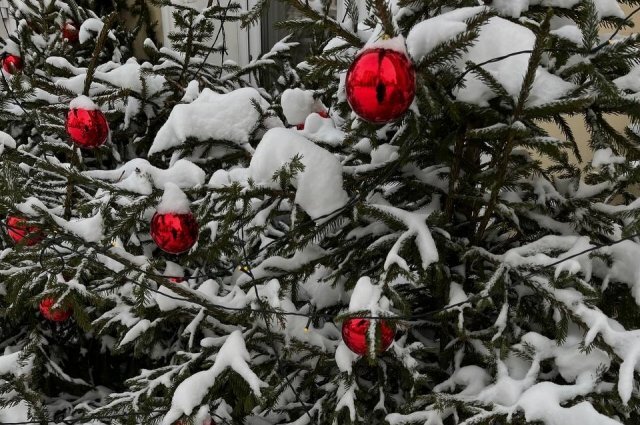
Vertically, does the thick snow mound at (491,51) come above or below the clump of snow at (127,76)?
above

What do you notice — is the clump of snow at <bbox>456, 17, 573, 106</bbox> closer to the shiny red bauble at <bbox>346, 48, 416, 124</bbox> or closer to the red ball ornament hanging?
the shiny red bauble at <bbox>346, 48, 416, 124</bbox>

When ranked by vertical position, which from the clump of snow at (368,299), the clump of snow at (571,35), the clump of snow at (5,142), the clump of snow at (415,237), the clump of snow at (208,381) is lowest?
the clump of snow at (208,381)

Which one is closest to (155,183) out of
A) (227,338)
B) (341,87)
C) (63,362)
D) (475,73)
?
(227,338)

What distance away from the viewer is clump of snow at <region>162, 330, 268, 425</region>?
1.18 m

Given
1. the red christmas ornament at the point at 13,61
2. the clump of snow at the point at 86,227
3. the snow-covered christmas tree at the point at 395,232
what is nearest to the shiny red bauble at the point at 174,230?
the snow-covered christmas tree at the point at 395,232

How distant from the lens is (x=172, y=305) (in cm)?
143

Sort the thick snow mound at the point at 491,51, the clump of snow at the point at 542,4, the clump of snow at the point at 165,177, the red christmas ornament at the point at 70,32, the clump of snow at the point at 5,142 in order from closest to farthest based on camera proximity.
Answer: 1. the thick snow mound at the point at 491,51
2. the clump of snow at the point at 542,4
3. the clump of snow at the point at 165,177
4. the clump of snow at the point at 5,142
5. the red christmas ornament at the point at 70,32

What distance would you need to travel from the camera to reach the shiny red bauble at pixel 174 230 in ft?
4.17

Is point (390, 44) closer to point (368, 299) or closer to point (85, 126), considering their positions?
point (368, 299)

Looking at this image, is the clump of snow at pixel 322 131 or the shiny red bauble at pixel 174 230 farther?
the clump of snow at pixel 322 131

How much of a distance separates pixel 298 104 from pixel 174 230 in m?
0.71

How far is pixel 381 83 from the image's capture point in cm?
82

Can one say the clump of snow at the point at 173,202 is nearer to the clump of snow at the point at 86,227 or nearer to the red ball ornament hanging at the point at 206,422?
the clump of snow at the point at 86,227

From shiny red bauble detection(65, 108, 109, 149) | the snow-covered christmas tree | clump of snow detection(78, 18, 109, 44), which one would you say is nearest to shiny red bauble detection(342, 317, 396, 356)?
the snow-covered christmas tree
